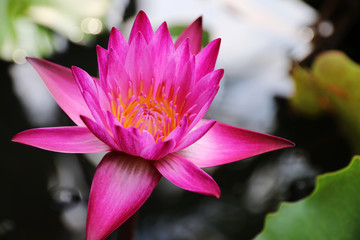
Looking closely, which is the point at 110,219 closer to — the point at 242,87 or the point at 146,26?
the point at 146,26

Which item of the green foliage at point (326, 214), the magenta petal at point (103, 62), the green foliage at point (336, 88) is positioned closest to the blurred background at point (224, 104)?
the green foliage at point (336, 88)

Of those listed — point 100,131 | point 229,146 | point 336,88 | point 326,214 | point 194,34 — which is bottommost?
point 326,214

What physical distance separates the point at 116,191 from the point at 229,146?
286 mm

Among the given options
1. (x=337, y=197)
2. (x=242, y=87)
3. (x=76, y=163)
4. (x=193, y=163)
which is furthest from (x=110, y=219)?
(x=242, y=87)

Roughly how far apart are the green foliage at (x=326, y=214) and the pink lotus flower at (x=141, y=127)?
0.90 feet

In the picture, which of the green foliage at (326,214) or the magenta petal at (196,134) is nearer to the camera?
the magenta petal at (196,134)

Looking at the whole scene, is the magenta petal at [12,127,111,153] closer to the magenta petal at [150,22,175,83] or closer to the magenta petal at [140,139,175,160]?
the magenta petal at [140,139,175,160]

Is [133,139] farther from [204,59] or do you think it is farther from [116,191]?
[204,59]

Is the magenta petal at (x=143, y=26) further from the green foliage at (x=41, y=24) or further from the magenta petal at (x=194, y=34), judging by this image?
the green foliage at (x=41, y=24)

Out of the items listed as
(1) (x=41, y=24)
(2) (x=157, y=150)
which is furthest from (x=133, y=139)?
(1) (x=41, y=24)

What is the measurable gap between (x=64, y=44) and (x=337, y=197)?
1.47 m

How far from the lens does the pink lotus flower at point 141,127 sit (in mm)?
775

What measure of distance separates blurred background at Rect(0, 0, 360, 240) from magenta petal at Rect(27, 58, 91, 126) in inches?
22.8

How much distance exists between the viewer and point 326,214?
40.1 inches
